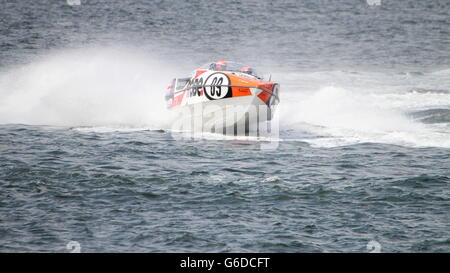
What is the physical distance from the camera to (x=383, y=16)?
188 feet

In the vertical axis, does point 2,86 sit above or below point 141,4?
below

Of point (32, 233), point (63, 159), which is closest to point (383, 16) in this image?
point (63, 159)

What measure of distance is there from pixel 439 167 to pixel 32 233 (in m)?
10.8

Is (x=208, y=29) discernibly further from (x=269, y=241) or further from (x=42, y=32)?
(x=269, y=241)

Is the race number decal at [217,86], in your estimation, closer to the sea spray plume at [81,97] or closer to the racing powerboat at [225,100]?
the racing powerboat at [225,100]

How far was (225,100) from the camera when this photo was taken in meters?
19.7

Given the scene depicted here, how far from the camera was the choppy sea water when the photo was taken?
1160 centimetres
